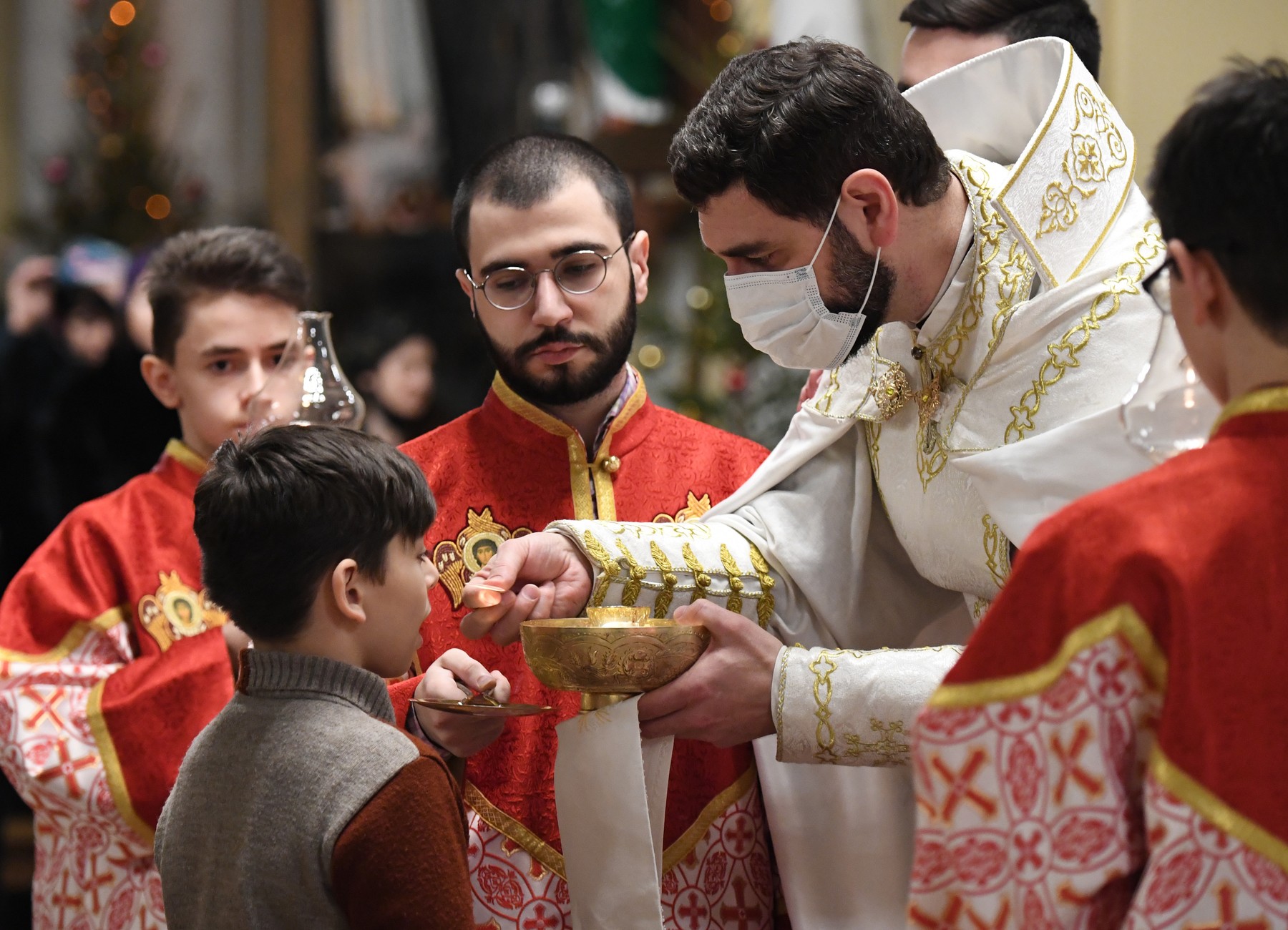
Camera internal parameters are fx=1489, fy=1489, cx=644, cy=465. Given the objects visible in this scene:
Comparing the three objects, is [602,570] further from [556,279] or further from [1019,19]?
[1019,19]

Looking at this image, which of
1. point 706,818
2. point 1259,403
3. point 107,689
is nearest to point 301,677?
point 706,818

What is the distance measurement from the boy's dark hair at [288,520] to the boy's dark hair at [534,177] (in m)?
0.91

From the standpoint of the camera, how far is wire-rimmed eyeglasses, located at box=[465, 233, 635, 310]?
2811mm

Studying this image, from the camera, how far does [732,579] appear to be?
2.66 m

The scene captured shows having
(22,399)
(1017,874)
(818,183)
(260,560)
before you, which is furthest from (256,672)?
(22,399)

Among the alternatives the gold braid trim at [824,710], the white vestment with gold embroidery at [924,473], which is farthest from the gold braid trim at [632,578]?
the gold braid trim at [824,710]

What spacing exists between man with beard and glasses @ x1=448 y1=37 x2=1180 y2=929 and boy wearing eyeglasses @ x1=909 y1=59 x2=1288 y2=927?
0.63 m

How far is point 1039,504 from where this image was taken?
221cm

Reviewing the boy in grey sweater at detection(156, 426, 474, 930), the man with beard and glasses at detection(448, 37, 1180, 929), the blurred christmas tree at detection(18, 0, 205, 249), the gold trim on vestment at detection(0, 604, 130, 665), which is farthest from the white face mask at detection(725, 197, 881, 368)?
the blurred christmas tree at detection(18, 0, 205, 249)

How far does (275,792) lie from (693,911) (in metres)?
0.97

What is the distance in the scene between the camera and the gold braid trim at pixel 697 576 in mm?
2624

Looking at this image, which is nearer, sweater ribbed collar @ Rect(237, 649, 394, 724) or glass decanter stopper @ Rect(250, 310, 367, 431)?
sweater ribbed collar @ Rect(237, 649, 394, 724)

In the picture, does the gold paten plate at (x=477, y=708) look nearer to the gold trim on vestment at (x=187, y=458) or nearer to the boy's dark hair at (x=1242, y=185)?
the boy's dark hair at (x=1242, y=185)

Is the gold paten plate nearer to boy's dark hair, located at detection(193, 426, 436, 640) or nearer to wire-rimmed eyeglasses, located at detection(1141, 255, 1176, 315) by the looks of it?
boy's dark hair, located at detection(193, 426, 436, 640)
